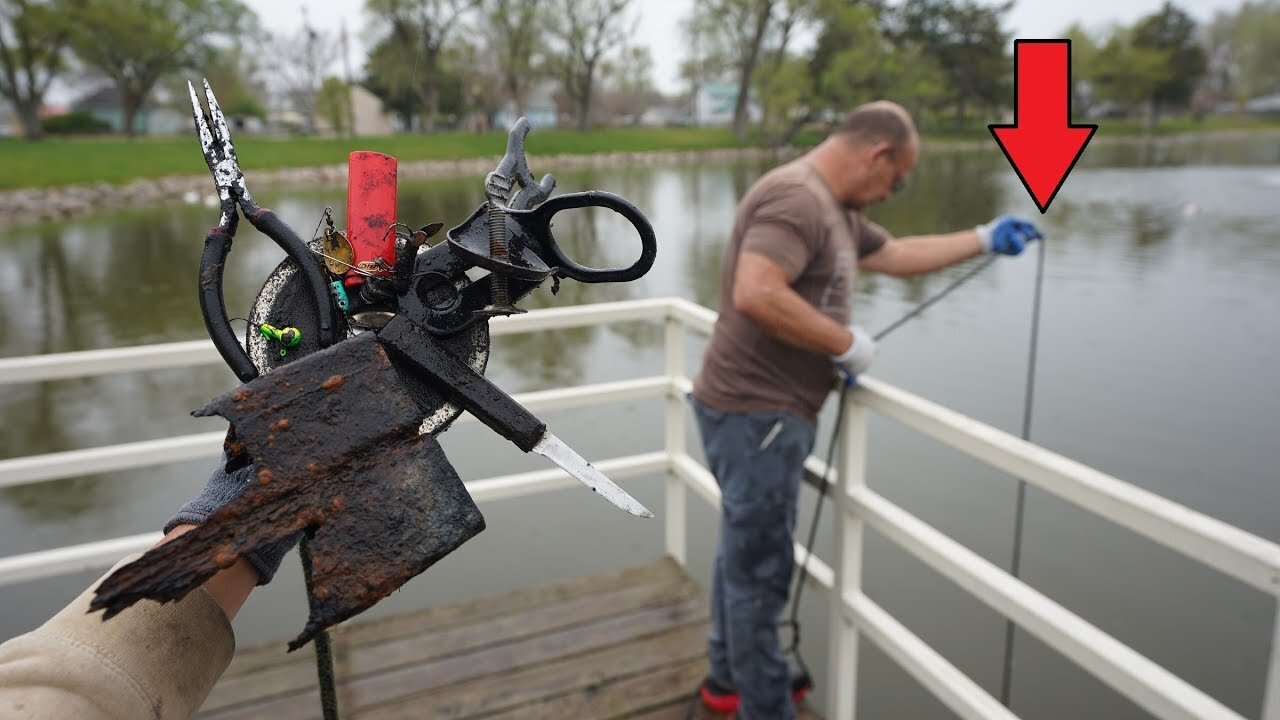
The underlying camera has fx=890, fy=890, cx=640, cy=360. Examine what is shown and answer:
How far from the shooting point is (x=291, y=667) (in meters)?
2.45

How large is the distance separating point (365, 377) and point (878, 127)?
5.49ft

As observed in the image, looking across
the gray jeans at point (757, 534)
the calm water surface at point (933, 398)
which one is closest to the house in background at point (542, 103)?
the calm water surface at point (933, 398)

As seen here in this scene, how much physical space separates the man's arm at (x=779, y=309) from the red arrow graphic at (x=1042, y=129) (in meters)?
0.52

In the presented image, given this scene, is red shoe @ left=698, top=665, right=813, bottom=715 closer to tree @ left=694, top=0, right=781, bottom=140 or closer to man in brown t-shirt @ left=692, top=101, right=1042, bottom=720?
man in brown t-shirt @ left=692, top=101, right=1042, bottom=720

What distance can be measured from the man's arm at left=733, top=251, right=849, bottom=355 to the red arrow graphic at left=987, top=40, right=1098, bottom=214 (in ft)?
1.70

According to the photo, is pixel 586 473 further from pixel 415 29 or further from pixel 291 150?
pixel 291 150

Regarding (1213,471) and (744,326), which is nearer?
(744,326)

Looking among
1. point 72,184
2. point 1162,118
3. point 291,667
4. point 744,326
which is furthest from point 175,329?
point 1162,118

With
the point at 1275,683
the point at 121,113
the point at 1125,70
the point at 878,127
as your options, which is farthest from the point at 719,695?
the point at 121,113

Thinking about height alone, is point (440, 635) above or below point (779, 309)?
below

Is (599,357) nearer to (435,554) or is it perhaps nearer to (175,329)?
(175,329)

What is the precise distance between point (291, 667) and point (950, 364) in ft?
20.3

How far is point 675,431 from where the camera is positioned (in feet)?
9.92

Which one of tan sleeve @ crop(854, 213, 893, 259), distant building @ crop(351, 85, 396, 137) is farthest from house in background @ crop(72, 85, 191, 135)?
tan sleeve @ crop(854, 213, 893, 259)
